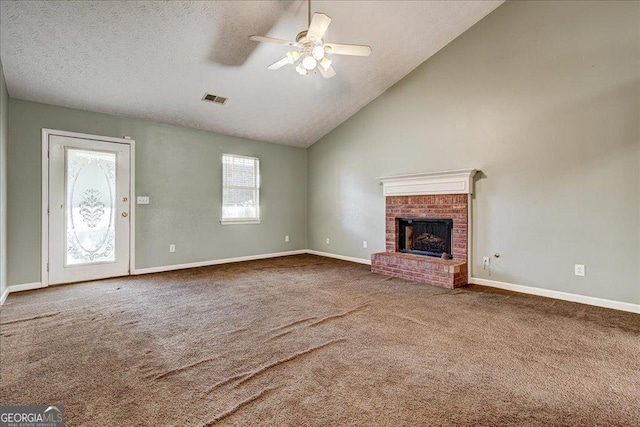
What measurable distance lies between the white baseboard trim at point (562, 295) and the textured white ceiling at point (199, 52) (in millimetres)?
3519

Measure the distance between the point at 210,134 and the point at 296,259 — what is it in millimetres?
2973

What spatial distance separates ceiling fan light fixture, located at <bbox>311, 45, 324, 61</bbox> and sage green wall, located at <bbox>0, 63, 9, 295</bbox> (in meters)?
3.56

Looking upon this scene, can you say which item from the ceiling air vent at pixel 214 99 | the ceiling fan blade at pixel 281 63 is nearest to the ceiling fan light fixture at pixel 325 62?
the ceiling fan blade at pixel 281 63

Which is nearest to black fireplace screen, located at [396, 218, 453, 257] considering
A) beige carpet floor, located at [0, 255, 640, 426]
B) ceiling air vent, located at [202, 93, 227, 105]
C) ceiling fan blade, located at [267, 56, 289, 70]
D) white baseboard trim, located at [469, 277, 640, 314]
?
white baseboard trim, located at [469, 277, 640, 314]

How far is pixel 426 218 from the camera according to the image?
4.70 metres

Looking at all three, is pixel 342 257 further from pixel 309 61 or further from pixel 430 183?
pixel 309 61

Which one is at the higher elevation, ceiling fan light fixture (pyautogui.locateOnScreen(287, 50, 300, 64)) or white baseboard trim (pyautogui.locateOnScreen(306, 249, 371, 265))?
ceiling fan light fixture (pyautogui.locateOnScreen(287, 50, 300, 64))

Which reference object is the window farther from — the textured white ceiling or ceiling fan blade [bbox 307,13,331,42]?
ceiling fan blade [bbox 307,13,331,42]

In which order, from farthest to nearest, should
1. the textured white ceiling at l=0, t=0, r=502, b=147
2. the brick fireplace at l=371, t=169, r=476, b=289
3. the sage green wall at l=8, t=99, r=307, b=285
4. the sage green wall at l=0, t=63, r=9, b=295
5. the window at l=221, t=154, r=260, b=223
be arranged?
the window at l=221, t=154, r=260, b=223, the brick fireplace at l=371, t=169, r=476, b=289, the sage green wall at l=8, t=99, r=307, b=285, the sage green wall at l=0, t=63, r=9, b=295, the textured white ceiling at l=0, t=0, r=502, b=147

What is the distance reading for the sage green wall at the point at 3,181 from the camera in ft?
11.2

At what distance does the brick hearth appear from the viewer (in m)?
4.04

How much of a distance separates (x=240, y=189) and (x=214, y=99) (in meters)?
1.90

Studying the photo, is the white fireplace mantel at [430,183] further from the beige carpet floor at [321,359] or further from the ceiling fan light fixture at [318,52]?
the ceiling fan light fixture at [318,52]

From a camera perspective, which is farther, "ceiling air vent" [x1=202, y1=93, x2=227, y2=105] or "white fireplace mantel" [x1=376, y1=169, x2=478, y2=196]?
"ceiling air vent" [x1=202, y1=93, x2=227, y2=105]
